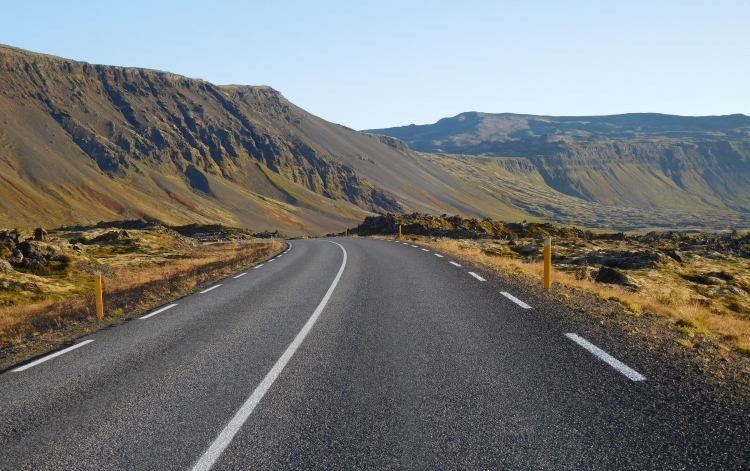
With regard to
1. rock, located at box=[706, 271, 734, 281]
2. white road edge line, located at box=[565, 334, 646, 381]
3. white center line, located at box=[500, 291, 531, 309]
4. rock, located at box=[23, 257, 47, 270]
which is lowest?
rock, located at box=[706, 271, 734, 281]

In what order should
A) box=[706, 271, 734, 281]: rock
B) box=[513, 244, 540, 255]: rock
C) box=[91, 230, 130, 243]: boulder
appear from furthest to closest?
box=[91, 230, 130, 243]: boulder → box=[513, 244, 540, 255]: rock → box=[706, 271, 734, 281]: rock

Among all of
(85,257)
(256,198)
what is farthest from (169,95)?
(85,257)

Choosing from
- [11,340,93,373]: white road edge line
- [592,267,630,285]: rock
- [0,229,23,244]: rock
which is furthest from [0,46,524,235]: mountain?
[592,267,630,285]: rock

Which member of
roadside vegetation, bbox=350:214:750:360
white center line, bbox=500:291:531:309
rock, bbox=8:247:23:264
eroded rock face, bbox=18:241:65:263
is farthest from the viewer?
eroded rock face, bbox=18:241:65:263

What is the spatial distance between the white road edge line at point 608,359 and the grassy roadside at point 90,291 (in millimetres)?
8362

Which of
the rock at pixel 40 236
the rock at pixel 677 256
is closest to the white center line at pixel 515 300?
the rock at pixel 677 256

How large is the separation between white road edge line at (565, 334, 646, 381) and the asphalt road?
0.03 meters

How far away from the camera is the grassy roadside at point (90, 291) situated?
1012cm

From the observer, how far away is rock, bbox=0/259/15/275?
2484 centimetres

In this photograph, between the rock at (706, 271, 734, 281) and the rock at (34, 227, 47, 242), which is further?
the rock at (34, 227, 47, 242)

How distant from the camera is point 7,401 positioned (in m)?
5.77

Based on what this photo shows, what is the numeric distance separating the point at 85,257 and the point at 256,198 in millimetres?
114796

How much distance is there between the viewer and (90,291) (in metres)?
23.9

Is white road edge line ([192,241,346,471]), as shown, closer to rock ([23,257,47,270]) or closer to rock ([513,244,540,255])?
rock ([23,257,47,270])
